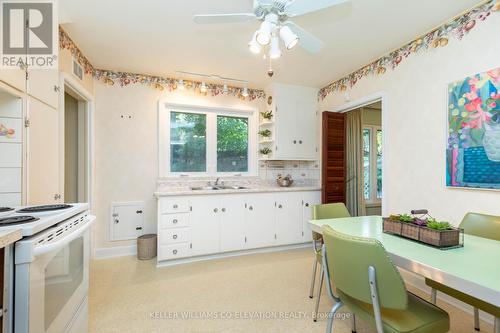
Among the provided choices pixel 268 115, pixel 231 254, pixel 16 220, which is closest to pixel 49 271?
pixel 16 220

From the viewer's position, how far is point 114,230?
3068 mm

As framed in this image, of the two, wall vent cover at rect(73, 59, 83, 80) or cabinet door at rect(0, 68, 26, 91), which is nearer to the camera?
cabinet door at rect(0, 68, 26, 91)

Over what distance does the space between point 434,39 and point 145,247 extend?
388 centimetres

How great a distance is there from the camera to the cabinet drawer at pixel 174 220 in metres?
2.75

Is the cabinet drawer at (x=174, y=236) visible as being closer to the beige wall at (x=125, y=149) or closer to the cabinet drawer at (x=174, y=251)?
the cabinet drawer at (x=174, y=251)

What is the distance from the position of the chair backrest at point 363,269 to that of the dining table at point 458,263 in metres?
0.16

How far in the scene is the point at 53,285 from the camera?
1059 mm

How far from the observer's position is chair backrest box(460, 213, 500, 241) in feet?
4.84

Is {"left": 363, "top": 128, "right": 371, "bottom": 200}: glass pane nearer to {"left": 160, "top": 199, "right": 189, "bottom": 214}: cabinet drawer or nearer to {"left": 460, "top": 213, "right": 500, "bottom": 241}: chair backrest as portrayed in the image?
{"left": 460, "top": 213, "right": 500, "bottom": 241}: chair backrest

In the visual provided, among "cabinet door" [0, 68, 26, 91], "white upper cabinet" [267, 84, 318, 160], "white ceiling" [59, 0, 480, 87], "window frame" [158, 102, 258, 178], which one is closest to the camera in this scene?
"cabinet door" [0, 68, 26, 91]

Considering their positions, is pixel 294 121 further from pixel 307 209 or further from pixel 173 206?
pixel 173 206

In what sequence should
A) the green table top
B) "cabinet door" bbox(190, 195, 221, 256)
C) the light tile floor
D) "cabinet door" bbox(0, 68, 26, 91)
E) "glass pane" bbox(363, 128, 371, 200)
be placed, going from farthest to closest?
"glass pane" bbox(363, 128, 371, 200)
"cabinet door" bbox(190, 195, 221, 256)
the light tile floor
"cabinet door" bbox(0, 68, 26, 91)
the green table top

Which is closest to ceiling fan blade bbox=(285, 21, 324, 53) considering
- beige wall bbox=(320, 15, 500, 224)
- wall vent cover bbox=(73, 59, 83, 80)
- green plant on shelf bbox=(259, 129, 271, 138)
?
beige wall bbox=(320, 15, 500, 224)

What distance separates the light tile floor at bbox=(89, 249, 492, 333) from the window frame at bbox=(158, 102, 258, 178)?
4.13 feet
